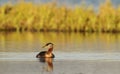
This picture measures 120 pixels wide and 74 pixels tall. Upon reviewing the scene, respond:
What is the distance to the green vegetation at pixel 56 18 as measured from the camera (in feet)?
110

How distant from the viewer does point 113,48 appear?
21469 millimetres

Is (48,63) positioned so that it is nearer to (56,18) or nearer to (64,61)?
(64,61)

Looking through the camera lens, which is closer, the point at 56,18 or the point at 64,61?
the point at 64,61

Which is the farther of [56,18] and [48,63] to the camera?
[56,18]

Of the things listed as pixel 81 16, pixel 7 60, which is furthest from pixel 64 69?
pixel 81 16

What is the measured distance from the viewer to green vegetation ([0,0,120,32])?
33.5 meters

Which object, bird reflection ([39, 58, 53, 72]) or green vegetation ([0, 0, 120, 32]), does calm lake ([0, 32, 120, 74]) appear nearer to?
bird reflection ([39, 58, 53, 72])

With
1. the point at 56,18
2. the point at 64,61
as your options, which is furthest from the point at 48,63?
the point at 56,18

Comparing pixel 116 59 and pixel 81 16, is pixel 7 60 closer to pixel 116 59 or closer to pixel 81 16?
pixel 116 59

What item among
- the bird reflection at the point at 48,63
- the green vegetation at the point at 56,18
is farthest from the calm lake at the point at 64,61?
the green vegetation at the point at 56,18

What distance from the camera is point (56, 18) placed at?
112 feet

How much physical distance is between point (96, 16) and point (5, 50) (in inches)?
557

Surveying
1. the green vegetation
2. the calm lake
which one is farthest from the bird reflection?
the green vegetation

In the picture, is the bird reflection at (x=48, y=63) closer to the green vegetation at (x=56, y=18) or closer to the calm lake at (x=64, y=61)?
the calm lake at (x=64, y=61)
